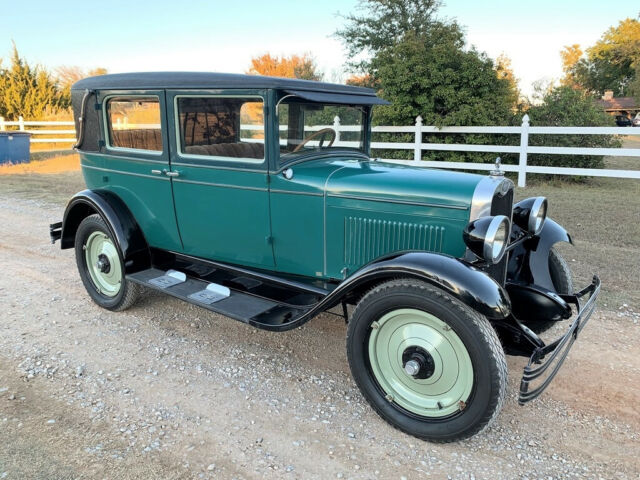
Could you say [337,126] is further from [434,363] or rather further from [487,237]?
[434,363]

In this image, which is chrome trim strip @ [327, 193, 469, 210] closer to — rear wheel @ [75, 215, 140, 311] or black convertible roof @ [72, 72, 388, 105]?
black convertible roof @ [72, 72, 388, 105]

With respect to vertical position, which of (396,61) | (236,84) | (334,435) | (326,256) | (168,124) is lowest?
(334,435)

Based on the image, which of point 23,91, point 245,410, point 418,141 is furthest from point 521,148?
point 23,91

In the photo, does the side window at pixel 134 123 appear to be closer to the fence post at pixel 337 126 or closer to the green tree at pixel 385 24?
the fence post at pixel 337 126

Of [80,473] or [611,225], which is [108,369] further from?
[611,225]

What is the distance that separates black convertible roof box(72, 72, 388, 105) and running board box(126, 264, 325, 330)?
1.49 metres

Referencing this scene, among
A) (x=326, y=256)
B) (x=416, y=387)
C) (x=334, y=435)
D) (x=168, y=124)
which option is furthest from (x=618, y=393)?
(x=168, y=124)

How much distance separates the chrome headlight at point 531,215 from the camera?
365cm

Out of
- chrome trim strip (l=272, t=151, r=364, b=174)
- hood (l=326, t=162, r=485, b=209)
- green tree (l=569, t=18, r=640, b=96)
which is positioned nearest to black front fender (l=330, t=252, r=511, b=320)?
hood (l=326, t=162, r=485, b=209)

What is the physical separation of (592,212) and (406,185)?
650 cm

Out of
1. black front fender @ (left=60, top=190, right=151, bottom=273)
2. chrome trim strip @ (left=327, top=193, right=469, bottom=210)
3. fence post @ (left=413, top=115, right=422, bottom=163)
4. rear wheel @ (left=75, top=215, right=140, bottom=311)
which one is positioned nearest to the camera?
chrome trim strip @ (left=327, top=193, right=469, bottom=210)

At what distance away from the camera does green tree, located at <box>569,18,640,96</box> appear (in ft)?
160

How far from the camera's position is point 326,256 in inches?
140

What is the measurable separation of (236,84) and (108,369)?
2.28m
